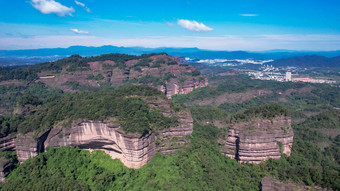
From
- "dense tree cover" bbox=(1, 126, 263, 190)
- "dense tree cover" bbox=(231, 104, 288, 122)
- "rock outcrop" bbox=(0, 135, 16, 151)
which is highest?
"dense tree cover" bbox=(231, 104, 288, 122)

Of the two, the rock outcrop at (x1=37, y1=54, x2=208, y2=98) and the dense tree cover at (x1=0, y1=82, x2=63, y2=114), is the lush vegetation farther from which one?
the rock outcrop at (x1=37, y1=54, x2=208, y2=98)

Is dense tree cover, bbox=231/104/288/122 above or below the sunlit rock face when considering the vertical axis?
above

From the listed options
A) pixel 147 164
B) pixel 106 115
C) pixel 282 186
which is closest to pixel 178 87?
pixel 106 115

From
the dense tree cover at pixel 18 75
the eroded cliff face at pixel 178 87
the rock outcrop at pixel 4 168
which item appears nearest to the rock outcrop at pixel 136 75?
the eroded cliff face at pixel 178 87

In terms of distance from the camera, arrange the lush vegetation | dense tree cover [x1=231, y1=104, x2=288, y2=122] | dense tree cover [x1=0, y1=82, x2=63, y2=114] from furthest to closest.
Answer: dense tree cover [x1=0, y1=82, x2=63, y2=114], dense tree cover [x1=231, y1=104, x2=288, y2=122], the lush vegetation

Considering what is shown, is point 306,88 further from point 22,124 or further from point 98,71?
point 22,124

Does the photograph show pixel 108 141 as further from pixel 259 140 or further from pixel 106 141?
pixel 259 140

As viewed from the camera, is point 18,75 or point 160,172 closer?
point 160,172

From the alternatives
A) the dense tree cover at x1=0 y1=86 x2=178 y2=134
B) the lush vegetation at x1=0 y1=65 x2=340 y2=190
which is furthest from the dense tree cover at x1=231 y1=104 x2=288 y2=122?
the dense tree cover at x1=0 y1=86 x2=178 y2=134

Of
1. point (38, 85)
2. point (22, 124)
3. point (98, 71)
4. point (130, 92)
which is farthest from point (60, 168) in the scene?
point (98, 71)
